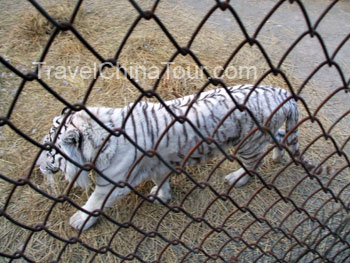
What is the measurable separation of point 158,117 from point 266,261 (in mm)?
955

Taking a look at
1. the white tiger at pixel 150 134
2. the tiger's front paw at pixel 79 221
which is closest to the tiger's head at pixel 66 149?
the white tiger at pixel 150 134

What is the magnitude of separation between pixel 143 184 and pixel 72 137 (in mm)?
815

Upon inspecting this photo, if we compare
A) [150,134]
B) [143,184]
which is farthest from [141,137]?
[143,184]

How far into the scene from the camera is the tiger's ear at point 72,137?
147 centimetres

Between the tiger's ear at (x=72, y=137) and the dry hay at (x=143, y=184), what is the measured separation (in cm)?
48

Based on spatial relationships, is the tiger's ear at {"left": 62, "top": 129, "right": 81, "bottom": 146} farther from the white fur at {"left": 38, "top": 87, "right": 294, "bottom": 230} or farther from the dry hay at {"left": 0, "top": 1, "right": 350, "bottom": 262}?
the dry hay at {"left": 0, "top": 1, "right": 350, "bottom": 262}

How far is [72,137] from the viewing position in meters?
1.48

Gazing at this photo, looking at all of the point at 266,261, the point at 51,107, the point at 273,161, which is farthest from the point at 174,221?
the point at 51,107

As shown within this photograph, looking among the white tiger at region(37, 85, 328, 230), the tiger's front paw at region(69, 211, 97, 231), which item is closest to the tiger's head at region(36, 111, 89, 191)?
the white tiger at region(37, 85, 328, 230)

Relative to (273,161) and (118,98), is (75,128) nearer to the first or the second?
(118,98)

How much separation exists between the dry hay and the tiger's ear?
19.0 inches

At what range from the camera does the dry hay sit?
5.95ft

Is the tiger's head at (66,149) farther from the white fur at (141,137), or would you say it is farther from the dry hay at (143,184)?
the dry hay at (143,184)

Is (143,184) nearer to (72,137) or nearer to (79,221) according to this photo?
(79,221)
